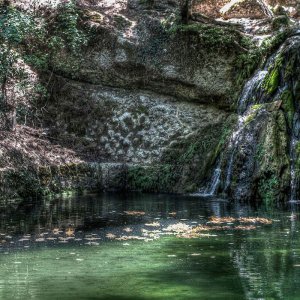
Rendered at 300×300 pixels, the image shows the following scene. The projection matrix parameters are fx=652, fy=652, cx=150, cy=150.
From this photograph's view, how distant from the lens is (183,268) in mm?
8039

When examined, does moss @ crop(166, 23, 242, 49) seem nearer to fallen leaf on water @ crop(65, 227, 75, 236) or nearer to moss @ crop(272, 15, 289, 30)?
moss @ crop(272, 15, 289, 30)

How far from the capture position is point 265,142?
56.6ft

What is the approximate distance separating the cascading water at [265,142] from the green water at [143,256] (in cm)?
244

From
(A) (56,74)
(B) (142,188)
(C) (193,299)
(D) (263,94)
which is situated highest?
(A) (56,74)

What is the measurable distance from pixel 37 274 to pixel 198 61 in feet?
52.9

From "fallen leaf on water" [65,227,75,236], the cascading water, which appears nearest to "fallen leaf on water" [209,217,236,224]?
"fallen leaf on water" [65,227,75,236]

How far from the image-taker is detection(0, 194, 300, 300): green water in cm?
685

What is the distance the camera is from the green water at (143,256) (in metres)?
6.85

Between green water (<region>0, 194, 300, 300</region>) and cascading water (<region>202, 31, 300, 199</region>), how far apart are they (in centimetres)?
244

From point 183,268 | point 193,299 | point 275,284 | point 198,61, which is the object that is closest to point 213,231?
point 183,268

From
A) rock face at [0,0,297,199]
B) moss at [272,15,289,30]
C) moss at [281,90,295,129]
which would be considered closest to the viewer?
moss at [281,90,295,129]

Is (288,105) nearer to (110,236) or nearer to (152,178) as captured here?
(152,178)

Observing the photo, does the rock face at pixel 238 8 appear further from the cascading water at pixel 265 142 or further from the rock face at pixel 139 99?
the cascading water at pixel 265 142

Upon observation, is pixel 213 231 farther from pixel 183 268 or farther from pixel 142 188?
pixel 142 188
